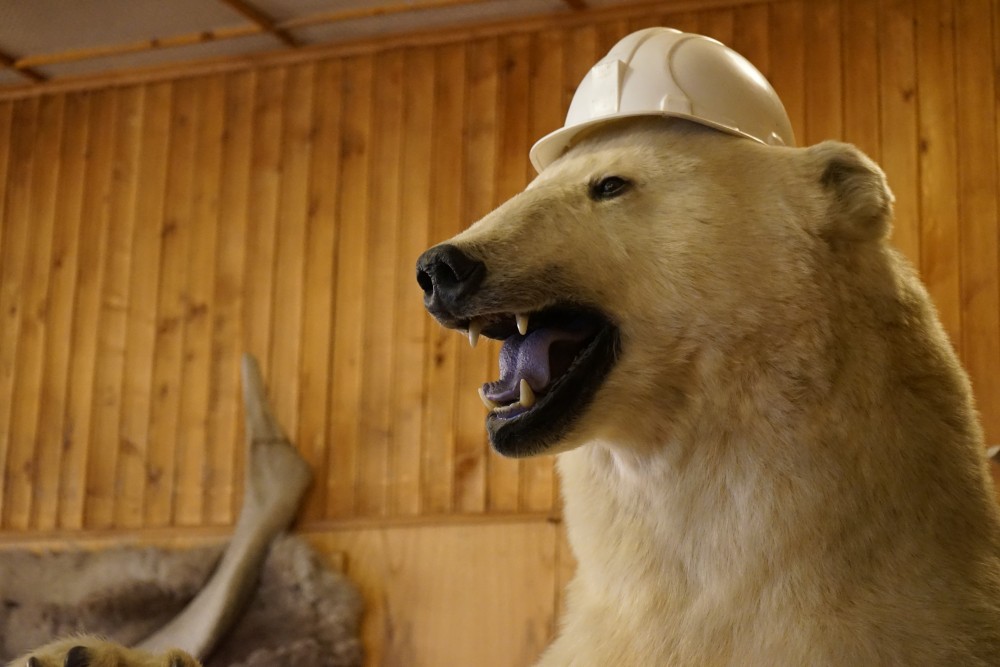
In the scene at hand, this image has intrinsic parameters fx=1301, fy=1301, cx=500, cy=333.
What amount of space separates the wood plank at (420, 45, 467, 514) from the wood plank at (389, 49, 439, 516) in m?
0.02

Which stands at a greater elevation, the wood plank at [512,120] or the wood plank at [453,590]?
the wood plank at [512,120]

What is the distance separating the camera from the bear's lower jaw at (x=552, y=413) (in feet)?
5.75

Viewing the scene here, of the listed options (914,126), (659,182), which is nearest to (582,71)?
(914,126)

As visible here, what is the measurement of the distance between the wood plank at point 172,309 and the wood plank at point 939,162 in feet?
9.69

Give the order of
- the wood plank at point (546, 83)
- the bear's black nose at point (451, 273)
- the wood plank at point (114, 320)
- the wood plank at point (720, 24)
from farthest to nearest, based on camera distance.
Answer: the wood plank at point (114, 320) → the wood plank at point (546, 83) → the wood plank at point (720, 24) → the bear's black nose at point (451, 273)

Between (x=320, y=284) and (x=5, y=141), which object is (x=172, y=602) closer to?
(x=320, y=284)

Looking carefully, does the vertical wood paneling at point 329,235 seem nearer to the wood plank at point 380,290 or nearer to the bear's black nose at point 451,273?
the wood plank at point 380,290

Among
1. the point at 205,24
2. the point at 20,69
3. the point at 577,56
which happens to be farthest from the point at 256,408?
the point at 20,69

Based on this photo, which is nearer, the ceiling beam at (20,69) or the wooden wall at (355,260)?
the wooden wall at (355,260)

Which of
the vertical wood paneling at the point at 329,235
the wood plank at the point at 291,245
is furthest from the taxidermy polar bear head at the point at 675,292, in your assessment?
the wood plank at the point at 291,245

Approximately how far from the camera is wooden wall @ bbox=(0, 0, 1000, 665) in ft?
14.7

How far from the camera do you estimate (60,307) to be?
5.68 m

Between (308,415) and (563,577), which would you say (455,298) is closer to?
(563,577)

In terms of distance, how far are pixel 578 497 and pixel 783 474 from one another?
367 mm
